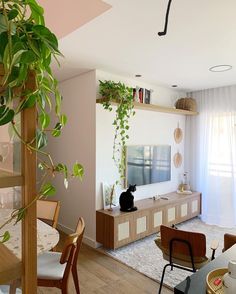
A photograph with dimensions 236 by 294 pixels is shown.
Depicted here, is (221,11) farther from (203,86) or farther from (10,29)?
(203,86)

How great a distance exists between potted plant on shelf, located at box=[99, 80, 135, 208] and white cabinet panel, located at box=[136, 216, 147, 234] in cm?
61

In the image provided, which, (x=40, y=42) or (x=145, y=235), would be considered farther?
(x=145, y=235)

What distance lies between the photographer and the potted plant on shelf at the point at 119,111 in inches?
131

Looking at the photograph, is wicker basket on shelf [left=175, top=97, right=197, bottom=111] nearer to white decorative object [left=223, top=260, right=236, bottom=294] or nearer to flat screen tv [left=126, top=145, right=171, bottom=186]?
flat screen tv [left=126, top=145, right=171, bottom=186]

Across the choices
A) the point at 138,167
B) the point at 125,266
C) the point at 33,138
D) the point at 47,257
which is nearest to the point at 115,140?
the point at 138,167

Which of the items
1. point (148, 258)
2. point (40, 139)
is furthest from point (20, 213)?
point (148, 258)

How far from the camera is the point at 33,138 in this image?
1.90 feet

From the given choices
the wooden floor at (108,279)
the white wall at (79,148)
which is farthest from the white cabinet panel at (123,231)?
the white wall at (79,148)

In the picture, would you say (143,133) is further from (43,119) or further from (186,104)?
(43,119)

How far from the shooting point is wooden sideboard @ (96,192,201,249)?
10.5ft

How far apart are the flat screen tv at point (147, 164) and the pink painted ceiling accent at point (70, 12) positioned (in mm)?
2083

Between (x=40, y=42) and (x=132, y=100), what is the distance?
121 inches

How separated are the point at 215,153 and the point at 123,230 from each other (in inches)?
93.1

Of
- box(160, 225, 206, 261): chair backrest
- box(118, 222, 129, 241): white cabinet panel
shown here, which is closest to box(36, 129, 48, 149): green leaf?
box(160, 225, 206, 261): chair backrest
